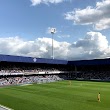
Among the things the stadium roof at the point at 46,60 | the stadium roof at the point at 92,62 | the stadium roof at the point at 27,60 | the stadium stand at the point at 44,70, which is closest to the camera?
Result: the stadium roof at the point at 27,60

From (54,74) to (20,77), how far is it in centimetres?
1825

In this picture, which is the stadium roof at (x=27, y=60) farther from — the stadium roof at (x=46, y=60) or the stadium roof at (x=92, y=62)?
the stadium roof at (x=92, y=62)

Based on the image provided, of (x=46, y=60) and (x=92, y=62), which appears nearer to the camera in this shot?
(x=46, y=60)

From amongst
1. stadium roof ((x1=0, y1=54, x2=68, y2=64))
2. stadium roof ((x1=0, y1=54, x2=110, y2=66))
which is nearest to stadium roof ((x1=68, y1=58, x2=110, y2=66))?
stadium roof ((x1=0, y1=54, x2=110, y2=66))

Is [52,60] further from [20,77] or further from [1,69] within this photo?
[1,69]

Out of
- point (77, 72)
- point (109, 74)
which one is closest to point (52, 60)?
point (77, 72)

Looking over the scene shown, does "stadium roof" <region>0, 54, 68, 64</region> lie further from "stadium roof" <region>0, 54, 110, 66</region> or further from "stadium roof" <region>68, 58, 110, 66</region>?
"stadium roof" <region>68, 58, 110, 66</region>

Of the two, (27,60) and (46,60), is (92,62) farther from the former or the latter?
(27,60)

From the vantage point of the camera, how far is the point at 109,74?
282ft

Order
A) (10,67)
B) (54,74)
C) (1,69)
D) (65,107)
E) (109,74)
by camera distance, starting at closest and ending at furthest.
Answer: (65,107)
(1,69)
(10,67)
(109,74)
(54,74)

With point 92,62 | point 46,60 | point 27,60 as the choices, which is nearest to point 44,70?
point 46,60

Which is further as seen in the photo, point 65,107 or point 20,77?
point 20,77

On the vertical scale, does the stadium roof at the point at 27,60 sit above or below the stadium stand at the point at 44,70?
above

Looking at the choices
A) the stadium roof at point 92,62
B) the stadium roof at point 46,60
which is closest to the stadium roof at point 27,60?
the stadium roof at point 46,60
